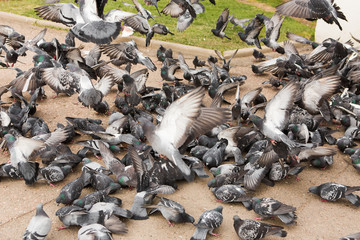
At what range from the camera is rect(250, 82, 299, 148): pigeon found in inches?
171

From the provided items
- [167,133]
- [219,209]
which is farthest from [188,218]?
[167,133]

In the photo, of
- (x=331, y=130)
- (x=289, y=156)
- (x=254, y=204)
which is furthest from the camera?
(x=331, y=130)

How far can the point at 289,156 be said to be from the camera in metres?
4.92

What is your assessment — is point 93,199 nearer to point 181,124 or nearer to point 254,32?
point 181,124

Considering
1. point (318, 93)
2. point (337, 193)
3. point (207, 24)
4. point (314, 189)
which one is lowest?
point (207, 24)

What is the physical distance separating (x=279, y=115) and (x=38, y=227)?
8.83ft

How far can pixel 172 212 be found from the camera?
13.1ft

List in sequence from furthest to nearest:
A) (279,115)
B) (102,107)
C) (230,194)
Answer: (102,107)
(279,115)
(230,194)

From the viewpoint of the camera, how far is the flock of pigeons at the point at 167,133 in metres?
3.93

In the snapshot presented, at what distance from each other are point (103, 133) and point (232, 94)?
2734 mm

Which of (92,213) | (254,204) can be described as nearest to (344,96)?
(254,204)

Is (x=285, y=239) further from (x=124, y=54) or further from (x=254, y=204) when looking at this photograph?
(x=124, y=54)

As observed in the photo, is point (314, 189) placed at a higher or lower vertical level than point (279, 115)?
lower

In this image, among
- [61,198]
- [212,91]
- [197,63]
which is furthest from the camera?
[197,63]
